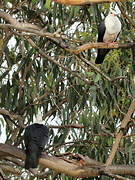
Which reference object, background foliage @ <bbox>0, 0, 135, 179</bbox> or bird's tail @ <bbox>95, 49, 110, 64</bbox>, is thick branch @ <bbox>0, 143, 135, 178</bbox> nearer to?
background foliage @ <bbox>0, 0, 135, 179</bbox>

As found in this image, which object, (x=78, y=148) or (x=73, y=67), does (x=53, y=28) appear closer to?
(x=73, y=67)

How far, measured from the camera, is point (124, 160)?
4441mm

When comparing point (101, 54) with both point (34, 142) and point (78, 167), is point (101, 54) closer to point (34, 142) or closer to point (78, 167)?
point (34, 142)

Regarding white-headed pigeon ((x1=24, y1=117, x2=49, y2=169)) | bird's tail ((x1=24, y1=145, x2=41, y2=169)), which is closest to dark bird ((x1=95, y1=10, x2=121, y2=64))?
white-headed pigeon ((x1=24, y1=117, x2=49, y2=169))

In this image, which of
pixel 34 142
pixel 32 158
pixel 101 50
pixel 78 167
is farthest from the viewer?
pixel 101 50

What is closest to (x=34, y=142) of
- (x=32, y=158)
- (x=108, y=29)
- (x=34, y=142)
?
(x=34, y=142)

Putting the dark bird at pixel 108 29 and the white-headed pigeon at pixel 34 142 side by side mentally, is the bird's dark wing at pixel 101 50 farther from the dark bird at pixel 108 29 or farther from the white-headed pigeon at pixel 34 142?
the white-headed pigeon at pixel 34 142

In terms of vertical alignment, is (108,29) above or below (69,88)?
above

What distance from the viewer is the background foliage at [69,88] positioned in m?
4.36

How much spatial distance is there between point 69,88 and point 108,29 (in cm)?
68

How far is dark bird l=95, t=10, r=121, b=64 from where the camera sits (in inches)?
181

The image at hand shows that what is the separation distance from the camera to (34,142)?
3.89 m

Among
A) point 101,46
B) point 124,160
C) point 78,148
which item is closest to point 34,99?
point 78,148

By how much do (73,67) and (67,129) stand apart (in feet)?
2.16
